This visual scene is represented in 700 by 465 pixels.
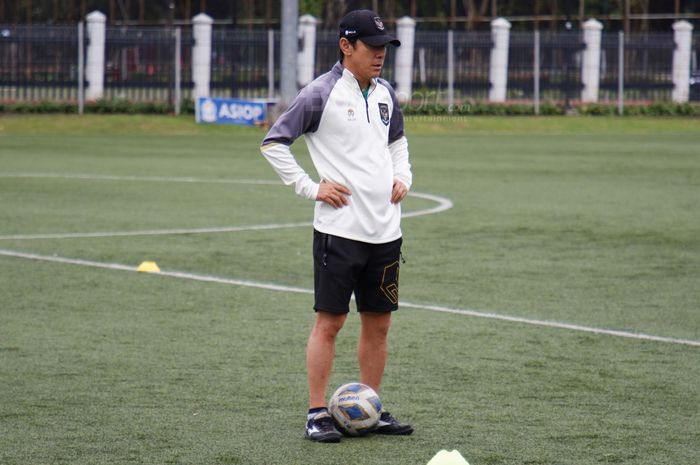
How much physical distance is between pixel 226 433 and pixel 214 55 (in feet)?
119

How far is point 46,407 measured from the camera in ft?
21.9

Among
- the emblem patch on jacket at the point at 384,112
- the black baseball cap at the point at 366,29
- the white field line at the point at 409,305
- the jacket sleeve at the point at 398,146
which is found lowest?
the white field line at the point at 409,305

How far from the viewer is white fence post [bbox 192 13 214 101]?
40.9 meters

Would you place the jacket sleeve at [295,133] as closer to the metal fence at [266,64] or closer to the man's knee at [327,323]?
the man's knee at [327,323]

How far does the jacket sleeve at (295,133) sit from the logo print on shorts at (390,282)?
1.67 feet

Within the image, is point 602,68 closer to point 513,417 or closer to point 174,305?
point 174,305

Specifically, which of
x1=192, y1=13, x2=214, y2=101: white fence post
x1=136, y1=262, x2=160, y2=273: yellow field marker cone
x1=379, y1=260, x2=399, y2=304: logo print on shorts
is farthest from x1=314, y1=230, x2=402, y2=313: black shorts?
x1=192, y1=13, x2=214, y2=101: white fence post

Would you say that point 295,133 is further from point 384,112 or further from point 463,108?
point 463,108

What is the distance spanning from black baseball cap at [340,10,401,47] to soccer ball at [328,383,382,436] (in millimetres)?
1645

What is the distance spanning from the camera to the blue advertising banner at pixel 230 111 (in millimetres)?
35469

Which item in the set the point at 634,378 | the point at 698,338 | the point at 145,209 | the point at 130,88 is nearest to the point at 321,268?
the point at 634,378

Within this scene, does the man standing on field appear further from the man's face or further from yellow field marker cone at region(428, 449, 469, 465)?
yellow field marker cone at region(428, 449, 469, 465)

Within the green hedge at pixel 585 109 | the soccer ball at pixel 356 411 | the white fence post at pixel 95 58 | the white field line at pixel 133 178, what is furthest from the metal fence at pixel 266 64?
the soccer ball at pixel 356 411

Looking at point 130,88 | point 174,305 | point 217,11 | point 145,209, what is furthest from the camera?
point 217,11
